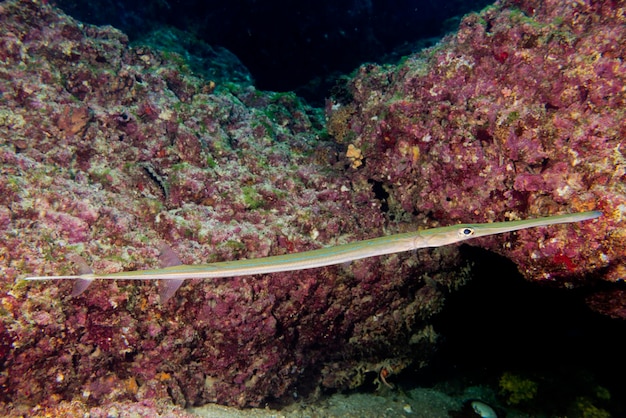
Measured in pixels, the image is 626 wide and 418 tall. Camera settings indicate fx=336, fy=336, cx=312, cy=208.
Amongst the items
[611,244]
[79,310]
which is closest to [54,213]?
[79,310]

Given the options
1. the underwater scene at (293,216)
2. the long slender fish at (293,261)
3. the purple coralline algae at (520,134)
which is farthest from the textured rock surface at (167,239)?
the purple coralline algae at (520,134)

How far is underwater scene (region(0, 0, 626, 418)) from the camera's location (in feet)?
12.4

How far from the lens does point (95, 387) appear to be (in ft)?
13.6

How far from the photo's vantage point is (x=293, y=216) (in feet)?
15.9

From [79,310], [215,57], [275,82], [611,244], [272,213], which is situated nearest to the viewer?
[611,244]

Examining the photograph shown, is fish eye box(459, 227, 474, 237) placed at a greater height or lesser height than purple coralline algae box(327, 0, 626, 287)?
lesser

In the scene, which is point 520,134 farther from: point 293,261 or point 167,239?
point 167,239

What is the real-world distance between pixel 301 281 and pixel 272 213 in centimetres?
106

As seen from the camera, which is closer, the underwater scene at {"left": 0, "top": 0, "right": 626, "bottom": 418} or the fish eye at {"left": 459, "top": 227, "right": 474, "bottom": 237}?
the fish eye at {"left": 459, "top": 227, "right": 474, "bottom": 237}

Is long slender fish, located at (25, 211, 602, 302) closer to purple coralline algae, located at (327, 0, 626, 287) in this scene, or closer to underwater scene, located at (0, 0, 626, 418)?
underwater scene, located at (0, 0, 626, 418)

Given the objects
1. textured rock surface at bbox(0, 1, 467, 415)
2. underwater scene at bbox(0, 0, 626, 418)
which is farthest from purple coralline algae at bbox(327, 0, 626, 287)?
textured rock surface at bbox(0, 1, 467, 415)

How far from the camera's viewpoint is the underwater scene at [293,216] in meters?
3.78

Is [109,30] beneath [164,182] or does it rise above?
above

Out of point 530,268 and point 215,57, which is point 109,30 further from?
point 530,268
